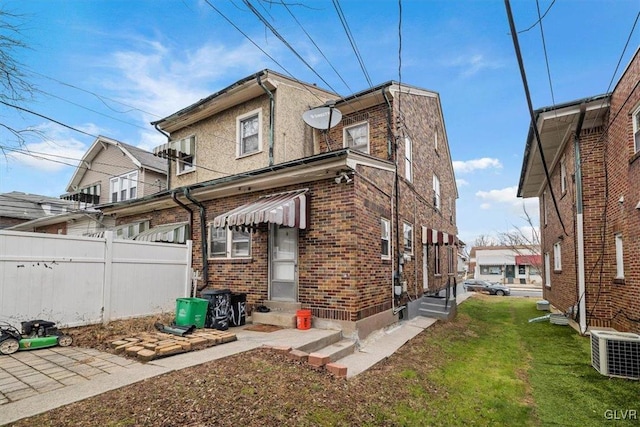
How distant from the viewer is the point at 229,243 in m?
10.4

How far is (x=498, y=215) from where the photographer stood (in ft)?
122

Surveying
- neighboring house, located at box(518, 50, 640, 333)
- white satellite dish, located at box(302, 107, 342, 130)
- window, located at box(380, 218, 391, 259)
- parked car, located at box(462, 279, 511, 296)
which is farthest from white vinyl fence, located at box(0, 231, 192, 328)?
parked car, located at box(462, 279, 511, 296)

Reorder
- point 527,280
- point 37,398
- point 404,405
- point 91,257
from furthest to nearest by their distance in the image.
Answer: point 527,280 → point 91,257 → point 404,405 → point 37,398

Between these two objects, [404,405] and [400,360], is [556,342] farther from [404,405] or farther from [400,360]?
[404,405]

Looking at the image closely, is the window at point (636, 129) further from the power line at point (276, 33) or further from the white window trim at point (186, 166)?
the white window trim at point (186, 166)

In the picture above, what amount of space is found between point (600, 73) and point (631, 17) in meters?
1.98

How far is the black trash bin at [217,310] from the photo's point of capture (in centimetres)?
802

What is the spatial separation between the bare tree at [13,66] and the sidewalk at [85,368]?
347 cm

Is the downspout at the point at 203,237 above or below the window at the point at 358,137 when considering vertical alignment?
below

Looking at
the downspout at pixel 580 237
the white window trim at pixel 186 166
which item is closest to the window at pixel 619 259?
the downspout at pixel 580 237

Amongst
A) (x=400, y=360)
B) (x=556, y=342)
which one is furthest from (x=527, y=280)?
(x=400, y=360)

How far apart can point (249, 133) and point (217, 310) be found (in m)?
6.67

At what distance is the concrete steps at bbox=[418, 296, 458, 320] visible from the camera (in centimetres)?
1205

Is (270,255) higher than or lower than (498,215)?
lower
